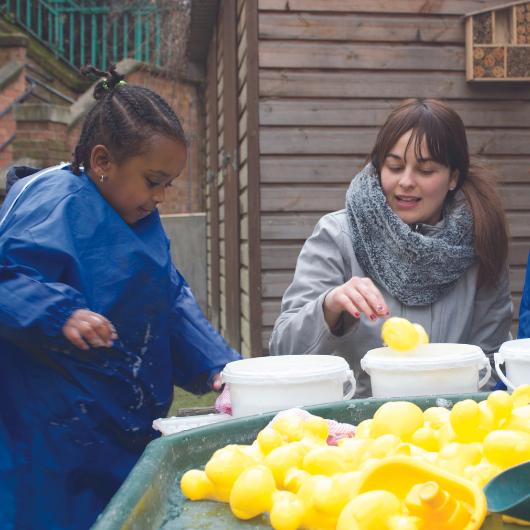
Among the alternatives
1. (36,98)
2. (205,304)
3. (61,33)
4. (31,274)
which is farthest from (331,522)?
(61,33)

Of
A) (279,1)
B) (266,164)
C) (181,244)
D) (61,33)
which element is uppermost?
(61,33)

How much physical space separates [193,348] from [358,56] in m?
3.14

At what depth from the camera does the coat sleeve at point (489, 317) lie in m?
2.38

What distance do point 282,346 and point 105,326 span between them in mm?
651

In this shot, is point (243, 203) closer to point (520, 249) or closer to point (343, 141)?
point (343, 141)

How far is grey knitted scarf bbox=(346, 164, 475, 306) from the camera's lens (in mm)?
2305

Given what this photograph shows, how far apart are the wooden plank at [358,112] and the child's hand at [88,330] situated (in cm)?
324

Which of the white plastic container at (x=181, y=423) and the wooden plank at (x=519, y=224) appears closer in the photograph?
the white plastic container at (x=181, y=423)

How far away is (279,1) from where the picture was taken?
472 centimetres

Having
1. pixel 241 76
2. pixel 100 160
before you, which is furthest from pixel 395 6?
pixel 100 160

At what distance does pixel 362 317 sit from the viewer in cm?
226

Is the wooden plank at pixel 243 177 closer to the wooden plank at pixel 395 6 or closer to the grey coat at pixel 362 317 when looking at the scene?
the wooden plank at pixel 395 6

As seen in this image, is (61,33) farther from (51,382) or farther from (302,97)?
(51,382)

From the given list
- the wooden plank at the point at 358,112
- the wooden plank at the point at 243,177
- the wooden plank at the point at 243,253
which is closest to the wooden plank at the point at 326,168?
the wooden plank at the point at 358,112
